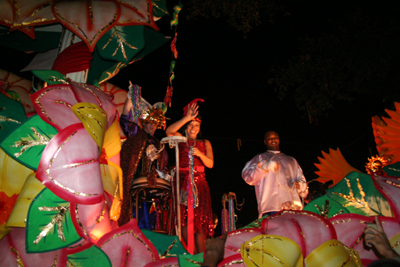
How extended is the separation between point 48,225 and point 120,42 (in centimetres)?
93

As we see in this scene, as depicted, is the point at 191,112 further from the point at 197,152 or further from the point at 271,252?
the point at 271,252

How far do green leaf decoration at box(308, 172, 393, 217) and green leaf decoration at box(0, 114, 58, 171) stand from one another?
1110 millimetres

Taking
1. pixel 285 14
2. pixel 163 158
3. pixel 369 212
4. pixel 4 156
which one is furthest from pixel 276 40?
pixel 4 156

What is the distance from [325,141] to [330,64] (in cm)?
415

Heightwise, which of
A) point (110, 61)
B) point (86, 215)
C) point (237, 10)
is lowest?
point (86, 215)

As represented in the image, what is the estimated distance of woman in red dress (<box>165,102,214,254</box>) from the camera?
3.64m

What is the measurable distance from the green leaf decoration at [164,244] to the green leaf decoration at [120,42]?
869mm

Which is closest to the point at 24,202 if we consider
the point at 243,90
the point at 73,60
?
the point at 73,60

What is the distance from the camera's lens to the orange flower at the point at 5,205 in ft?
4.51

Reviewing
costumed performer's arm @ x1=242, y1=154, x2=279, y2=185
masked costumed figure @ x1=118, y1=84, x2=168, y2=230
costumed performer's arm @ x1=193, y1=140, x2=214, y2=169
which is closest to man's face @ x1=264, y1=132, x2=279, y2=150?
costumed performer's arm @ x1=242, y1=154, x2=279, y2=185

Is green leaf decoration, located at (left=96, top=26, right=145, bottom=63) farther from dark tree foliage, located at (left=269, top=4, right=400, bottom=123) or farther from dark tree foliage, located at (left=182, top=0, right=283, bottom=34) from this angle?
dark tree foliage, located at (left=269, top=4, right=400, bottom=123)

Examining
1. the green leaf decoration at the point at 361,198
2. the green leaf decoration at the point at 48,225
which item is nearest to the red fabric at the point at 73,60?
the green leaf decoration at the point at 48,225

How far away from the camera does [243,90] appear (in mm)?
7805

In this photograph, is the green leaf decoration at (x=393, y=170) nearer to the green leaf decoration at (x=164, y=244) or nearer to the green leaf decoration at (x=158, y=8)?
the green leaf decoration at (x=164, y=244)
